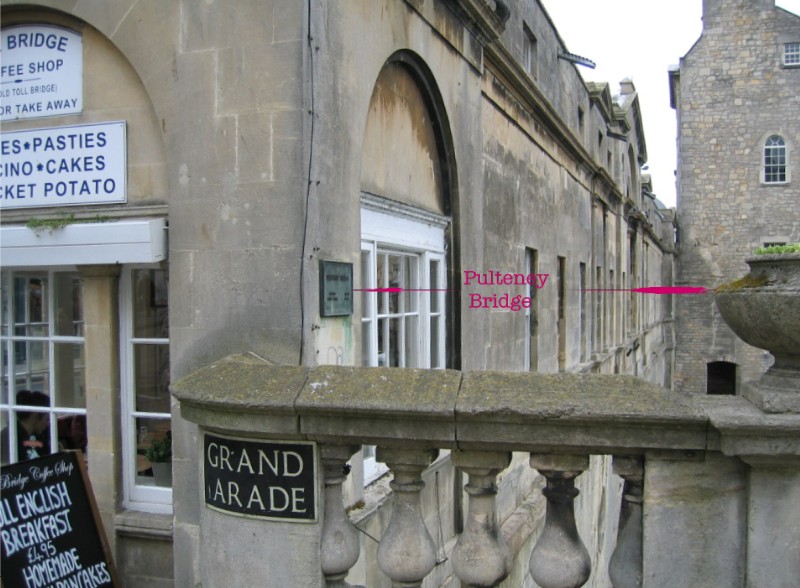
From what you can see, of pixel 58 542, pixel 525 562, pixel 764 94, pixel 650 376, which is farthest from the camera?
pixel 650 376

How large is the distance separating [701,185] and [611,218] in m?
13.0

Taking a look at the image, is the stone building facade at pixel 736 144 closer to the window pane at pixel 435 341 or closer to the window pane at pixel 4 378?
the window pane at pixel 435 341

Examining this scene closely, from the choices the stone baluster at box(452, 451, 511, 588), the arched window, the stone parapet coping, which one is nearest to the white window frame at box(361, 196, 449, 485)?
the stone parapet coping

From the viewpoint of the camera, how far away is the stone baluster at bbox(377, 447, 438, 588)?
255 centimetres

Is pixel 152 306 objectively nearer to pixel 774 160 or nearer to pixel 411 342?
pixel 411 342

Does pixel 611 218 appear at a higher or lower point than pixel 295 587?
higher

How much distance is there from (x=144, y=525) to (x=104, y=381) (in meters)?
0.97

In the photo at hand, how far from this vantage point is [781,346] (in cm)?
223

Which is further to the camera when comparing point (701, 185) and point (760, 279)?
point (701, 185)

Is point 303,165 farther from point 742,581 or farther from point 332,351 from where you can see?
point 742,581

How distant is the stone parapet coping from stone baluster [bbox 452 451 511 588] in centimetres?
7

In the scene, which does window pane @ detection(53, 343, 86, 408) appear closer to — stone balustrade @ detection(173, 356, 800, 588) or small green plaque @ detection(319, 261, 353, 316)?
small green plaque @ detection(319, 261, 353, 316)

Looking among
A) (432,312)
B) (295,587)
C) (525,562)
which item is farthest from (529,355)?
(295,587)

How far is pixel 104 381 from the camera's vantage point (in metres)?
4.79
